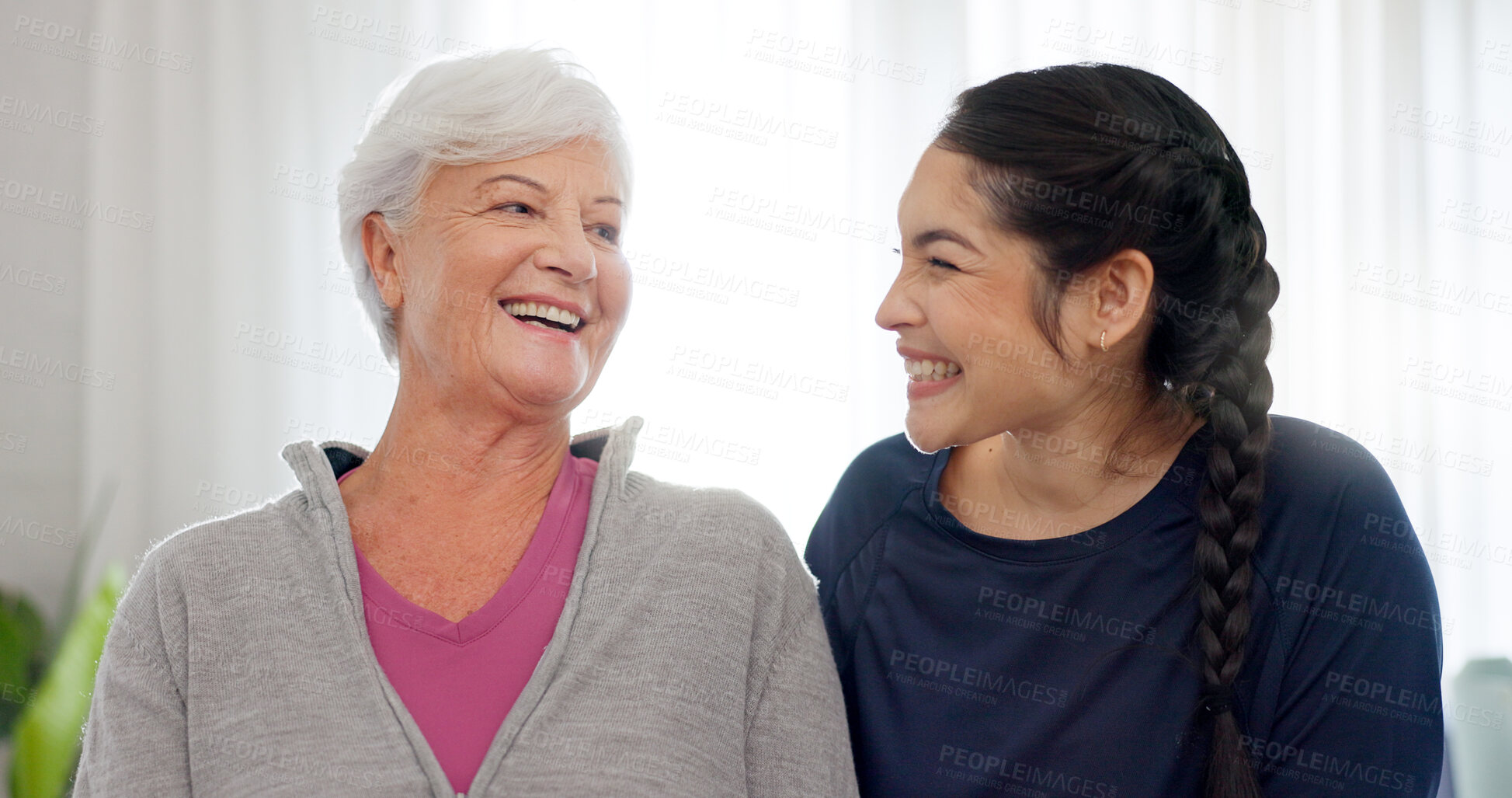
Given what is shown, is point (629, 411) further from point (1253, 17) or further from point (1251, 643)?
point (1253, 17)

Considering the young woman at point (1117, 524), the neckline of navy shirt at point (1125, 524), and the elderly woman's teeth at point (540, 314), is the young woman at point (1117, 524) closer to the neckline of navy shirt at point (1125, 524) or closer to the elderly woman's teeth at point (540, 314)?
the neckline of navy shirt at point (1125, 524)

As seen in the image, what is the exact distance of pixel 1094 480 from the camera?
4.63 feet

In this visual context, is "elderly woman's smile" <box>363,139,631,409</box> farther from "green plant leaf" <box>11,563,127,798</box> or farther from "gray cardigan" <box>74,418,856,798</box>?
"green plant leaf" <box>11,563,127,798</box>

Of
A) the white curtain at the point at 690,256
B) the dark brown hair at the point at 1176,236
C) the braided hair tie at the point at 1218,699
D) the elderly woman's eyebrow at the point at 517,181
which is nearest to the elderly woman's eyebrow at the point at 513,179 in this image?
the elderly woman's eyebrow at the point at 517,181

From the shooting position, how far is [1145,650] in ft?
4.24

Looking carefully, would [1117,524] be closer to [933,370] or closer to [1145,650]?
[1145,650]

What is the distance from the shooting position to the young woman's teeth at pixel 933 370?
1407mm

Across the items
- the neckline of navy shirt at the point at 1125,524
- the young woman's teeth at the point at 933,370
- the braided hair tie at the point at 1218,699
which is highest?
the young woman's teeth at the point at 933,370

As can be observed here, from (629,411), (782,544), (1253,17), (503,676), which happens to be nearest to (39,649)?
(629,411)

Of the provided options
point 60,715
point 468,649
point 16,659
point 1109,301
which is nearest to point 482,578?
point 468,649

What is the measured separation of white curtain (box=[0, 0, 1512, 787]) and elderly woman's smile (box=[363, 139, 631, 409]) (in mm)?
1133

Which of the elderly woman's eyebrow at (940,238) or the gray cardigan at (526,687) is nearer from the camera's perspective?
the gray cardigan at (526,687)

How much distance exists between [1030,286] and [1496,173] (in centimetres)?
205

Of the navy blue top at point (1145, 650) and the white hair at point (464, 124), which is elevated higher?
the white hair at point (464, 124)
